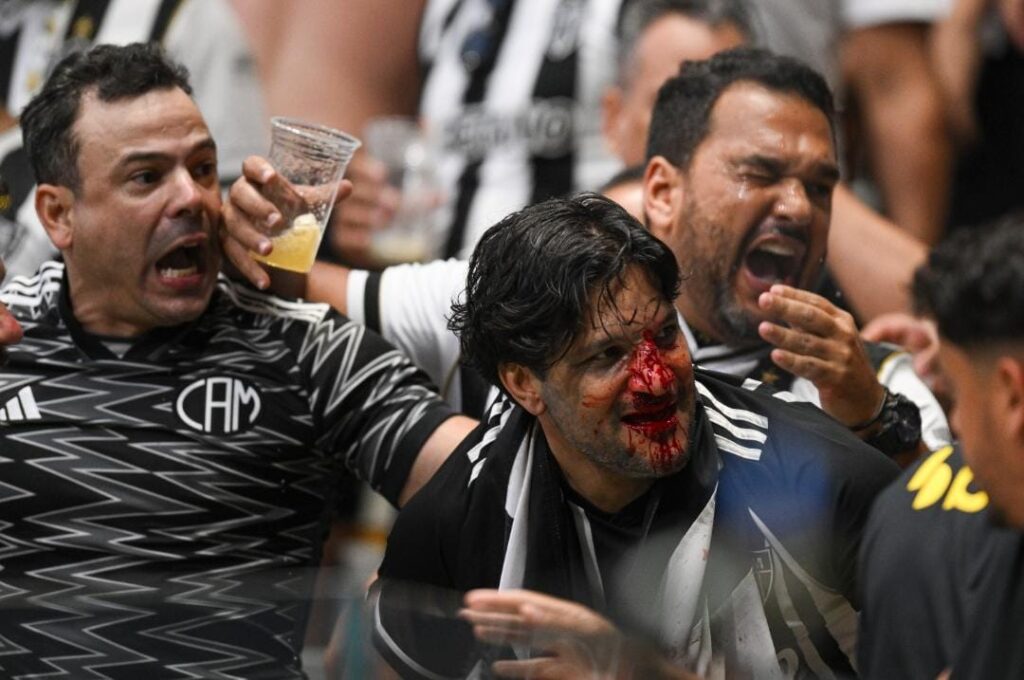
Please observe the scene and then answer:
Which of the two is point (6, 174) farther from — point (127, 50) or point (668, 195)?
point (668, 195)

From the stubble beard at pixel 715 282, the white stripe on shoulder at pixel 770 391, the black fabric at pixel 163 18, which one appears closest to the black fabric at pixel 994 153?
the stubble beard at pixel 715 282

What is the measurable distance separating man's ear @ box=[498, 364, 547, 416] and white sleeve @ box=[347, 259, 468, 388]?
624mm

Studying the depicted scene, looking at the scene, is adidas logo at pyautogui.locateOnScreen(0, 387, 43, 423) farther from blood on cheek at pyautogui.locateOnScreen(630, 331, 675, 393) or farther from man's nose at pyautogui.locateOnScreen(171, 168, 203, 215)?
blood on cheek at pyautogui.locateOnScreen(630, 331, 675, 393)

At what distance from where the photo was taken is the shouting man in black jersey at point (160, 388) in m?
3.13

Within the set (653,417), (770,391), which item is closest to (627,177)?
(770,391)

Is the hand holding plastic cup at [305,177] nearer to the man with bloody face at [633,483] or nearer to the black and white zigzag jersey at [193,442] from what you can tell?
the black and white zigzag jersey at [193,442]

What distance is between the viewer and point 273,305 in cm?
333

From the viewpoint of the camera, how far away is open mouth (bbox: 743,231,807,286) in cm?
321

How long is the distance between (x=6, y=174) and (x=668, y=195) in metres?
1.53

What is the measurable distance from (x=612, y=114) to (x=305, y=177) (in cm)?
129

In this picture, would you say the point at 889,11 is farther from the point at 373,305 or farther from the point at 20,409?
the point at 20,409

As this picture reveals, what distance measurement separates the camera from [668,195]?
3.38m

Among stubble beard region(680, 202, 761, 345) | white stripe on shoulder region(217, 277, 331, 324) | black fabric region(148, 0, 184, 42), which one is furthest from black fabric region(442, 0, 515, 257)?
stubble beard region(680, 202, 761, 345)

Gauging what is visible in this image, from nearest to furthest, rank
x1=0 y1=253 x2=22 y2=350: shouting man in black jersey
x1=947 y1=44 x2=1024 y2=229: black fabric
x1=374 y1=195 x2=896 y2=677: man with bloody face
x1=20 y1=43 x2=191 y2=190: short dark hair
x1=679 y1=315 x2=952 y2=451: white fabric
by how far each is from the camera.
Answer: x1=374 y1=195 x2=896 y2=677: man with bloody face < x1=0 y1=253 x2=22 y2=350: shouting man in black jersey < x1=679 y1=315 x2=952 y2=451: white fabric < x1=20 y1=43 x2=191 y2=190: short dark hair < x1=947 y1=44 x2=1024 y2=229: black fabric
